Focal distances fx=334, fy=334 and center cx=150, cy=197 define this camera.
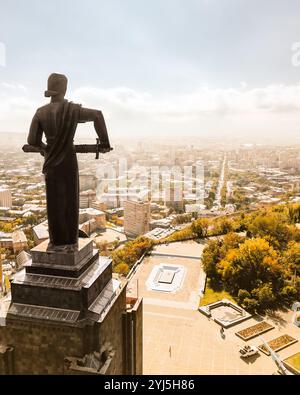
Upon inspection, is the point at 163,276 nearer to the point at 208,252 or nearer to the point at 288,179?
the point at 208,252

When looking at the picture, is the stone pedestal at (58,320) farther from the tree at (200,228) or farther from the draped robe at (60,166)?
the tree at (200,228)

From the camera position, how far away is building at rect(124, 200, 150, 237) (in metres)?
44.4

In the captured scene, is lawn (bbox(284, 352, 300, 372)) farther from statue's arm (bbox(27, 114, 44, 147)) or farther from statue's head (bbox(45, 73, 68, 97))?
statue's head (bbox(45, 73, 68, 97))

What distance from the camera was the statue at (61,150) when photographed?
208 inches

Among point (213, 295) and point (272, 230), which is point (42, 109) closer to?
point (213, 295)

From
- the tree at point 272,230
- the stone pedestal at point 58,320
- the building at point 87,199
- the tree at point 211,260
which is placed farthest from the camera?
the building at point 87,199

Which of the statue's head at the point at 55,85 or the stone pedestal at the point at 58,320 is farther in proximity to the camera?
the statue's head at the point at 55,85

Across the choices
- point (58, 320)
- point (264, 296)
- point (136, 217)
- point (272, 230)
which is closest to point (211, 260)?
point (264, 296)

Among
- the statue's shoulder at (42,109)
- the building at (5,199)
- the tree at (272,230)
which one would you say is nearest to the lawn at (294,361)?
the tree at (272,230)

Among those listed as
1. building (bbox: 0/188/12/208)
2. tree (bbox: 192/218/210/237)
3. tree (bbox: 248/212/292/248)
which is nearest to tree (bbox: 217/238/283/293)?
tree (bbox: 248/212/292/248)

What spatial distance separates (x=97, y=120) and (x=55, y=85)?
0.85 metres

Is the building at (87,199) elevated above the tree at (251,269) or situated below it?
below
